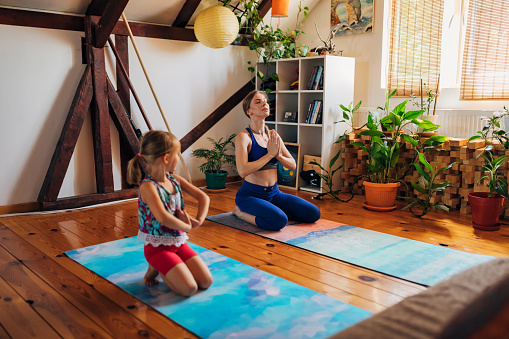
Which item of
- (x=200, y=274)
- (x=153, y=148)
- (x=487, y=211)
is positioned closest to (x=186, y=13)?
(x=153, y=148)

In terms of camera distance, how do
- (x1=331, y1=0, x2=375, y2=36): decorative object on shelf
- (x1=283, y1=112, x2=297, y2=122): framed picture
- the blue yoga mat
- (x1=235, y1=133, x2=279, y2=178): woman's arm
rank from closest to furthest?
the blue yoga mat, (x1=235, y1=133, x2=279, y2=178): woman's arm, (x1=331, y1=0, x2=375, y2=36): decorative object on shelf, (x1=283, y1=112, x2=297, y2=122): framed picture

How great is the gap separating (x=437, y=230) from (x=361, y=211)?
769mm

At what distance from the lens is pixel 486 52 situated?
416 cm

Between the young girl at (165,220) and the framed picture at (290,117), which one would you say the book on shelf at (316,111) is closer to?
the framed picture at (290,117)

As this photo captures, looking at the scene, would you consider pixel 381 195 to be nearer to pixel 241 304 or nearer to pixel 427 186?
pixel 427 186

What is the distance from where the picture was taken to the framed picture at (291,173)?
5.07m

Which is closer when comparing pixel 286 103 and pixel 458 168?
pixel 458 168

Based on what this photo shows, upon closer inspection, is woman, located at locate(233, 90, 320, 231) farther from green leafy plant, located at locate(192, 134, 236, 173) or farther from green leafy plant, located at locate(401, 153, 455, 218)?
green leafy plant, located at locate(192, 134, 236, 173)

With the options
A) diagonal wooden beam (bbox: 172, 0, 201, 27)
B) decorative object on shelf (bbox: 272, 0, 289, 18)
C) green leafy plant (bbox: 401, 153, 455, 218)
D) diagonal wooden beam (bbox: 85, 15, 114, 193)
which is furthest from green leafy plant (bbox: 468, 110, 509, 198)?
diagonal wooden beam (bbox: 85, 15, 114, 193)

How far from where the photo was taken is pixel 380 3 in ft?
16.1

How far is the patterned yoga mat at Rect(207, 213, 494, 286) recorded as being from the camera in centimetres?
262

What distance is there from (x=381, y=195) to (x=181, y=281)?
241cm

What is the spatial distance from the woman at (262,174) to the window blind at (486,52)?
6.54ft

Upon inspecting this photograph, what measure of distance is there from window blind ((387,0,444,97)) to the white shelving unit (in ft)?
1.58
